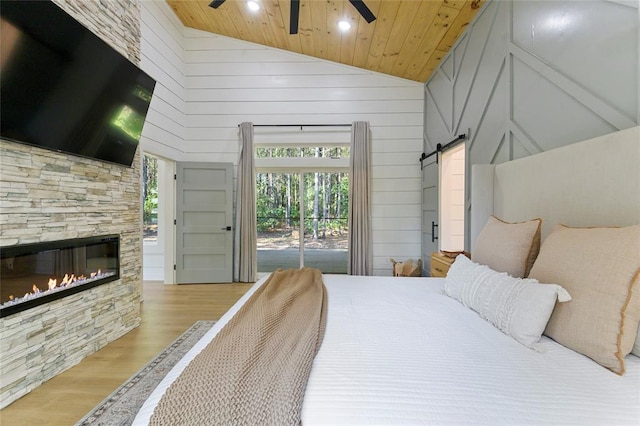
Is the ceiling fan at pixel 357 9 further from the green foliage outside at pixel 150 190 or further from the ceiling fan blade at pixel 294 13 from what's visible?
the green foliage outside at pixel 150 190

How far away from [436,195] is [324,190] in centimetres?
168

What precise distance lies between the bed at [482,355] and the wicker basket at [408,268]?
2.02 m

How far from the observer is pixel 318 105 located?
4.17m

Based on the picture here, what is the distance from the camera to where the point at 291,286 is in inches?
70.7

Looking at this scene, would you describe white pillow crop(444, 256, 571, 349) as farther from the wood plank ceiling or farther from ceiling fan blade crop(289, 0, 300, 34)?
the wood plank ceiling

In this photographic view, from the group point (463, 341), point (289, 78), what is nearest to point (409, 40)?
point (289, 78)

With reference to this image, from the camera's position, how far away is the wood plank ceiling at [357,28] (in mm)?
2783

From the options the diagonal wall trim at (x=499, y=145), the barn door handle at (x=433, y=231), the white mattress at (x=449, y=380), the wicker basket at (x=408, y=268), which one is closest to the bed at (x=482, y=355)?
the white mattress at (x=449, y=380)

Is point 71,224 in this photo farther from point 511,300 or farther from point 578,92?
point 578,92

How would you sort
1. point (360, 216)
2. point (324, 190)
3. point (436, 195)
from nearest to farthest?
point (436, 195), point (360, 216), point (324, 190)

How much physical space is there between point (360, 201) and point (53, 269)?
336 centimetres

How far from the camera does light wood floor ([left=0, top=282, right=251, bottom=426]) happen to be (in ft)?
5.03

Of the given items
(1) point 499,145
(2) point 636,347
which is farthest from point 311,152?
(2) point 636,347

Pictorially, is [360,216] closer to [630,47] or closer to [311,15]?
[311,15]
